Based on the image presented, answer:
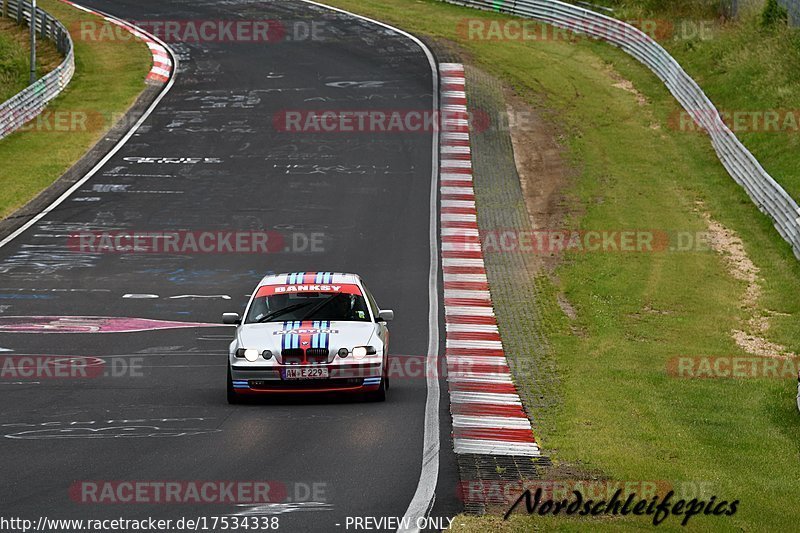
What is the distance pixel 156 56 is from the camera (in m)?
44.3

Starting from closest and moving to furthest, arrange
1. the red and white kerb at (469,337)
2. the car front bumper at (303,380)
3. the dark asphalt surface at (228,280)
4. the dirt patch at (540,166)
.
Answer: the dark asphalt surface at (228,280), the red and white kerb at (469,337), the car front bumper at (303,380), the dirt patch at (540,166)

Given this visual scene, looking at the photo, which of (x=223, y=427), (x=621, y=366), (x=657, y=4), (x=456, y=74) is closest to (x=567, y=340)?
(x=621, y=366)

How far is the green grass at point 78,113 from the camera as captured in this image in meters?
30.6

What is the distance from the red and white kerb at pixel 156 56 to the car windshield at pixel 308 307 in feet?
88.4

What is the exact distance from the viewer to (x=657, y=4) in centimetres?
4703

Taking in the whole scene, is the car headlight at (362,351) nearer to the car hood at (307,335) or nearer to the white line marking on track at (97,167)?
the car hood at (307,335)

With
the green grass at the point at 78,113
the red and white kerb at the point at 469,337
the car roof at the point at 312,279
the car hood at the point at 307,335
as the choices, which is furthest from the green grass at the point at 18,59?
the car hood at the point at 307,335

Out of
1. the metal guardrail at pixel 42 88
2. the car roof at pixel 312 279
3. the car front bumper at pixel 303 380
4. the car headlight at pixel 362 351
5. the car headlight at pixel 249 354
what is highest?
the metal guardrail at pixel 42 88

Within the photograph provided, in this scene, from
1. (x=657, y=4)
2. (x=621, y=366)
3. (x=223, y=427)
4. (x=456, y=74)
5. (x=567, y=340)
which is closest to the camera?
(x=223, y=427)

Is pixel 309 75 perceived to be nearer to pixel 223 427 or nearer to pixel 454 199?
pixel 454 199

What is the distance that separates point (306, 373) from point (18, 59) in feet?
117

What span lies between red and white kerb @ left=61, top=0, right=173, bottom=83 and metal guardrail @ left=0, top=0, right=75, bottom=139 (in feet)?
8.44

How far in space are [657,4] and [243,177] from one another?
22.7 m

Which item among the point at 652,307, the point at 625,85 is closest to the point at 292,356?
the point at 652,307
